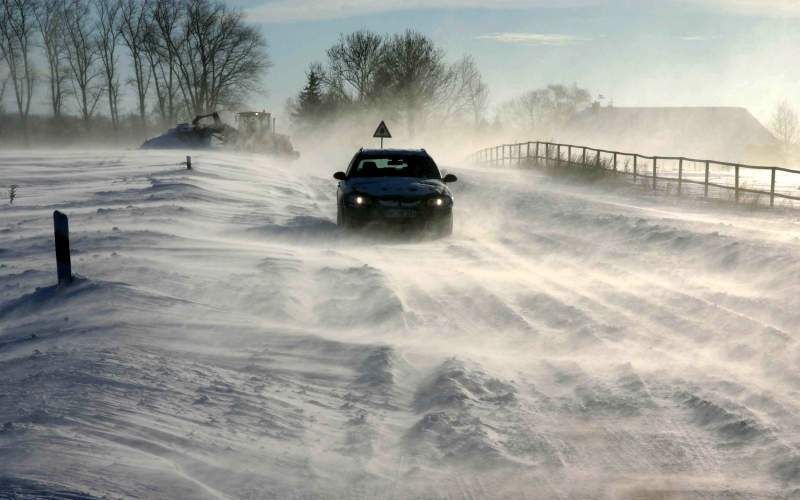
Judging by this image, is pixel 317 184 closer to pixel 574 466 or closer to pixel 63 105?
pixel 574 466

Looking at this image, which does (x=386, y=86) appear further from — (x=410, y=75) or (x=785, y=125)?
(x=785, y=125)

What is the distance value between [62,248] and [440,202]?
6.67 meters

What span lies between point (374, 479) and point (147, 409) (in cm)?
142

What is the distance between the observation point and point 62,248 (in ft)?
25.1

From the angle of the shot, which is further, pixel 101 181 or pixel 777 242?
pixel 101 181

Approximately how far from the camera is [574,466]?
14.0 feet

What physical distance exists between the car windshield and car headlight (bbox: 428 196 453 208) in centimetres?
94

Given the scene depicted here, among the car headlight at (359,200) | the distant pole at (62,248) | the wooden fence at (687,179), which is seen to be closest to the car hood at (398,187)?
the car headlight at (359,200)

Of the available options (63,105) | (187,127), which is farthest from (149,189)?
(63,105)

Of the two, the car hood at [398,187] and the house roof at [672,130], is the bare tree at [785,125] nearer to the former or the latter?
the house roof at [672,130]

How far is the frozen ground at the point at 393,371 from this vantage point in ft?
13.4

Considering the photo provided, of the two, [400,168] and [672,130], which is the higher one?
[672,130]

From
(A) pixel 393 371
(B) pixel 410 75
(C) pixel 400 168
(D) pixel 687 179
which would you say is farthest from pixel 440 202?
(B) pixel 410 75

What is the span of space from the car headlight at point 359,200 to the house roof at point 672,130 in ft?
272
